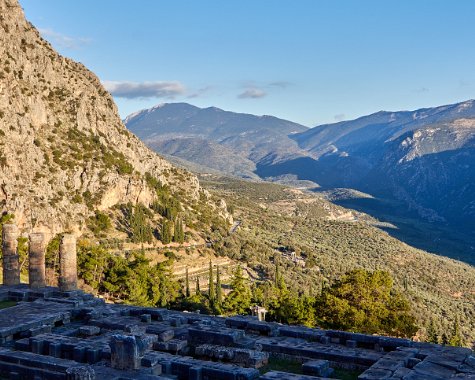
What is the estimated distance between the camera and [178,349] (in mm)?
16062

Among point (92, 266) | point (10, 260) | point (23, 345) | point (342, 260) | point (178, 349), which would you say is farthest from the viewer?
point (342, 260)

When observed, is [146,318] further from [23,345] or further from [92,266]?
[92,266]

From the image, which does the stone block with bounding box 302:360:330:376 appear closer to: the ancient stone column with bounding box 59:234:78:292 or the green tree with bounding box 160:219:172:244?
the ancient stone column with bounding box 59:234:78:292

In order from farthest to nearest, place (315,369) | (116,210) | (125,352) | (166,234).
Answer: (116,210) < (166,234) < (315,369) < (125,352)

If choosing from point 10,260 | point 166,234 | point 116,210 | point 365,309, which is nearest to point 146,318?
point 10,260

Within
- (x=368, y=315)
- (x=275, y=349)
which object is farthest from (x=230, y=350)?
(x=368, y=315)

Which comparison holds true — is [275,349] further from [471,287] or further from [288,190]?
[288,190]

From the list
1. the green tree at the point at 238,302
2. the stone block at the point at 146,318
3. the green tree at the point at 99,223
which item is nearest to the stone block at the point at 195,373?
the stone block at the point at 146,318

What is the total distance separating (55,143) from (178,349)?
54.6 meters

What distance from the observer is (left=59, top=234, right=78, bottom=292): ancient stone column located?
27.0 meters

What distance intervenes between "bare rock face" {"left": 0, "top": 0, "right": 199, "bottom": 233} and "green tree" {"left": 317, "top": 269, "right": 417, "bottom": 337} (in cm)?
3305

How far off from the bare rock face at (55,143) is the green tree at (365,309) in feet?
108

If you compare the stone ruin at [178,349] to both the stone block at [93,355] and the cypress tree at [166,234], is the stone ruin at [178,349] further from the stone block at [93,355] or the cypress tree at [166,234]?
the cypress tree at [166,234]

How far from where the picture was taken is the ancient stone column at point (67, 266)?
88.5ft
